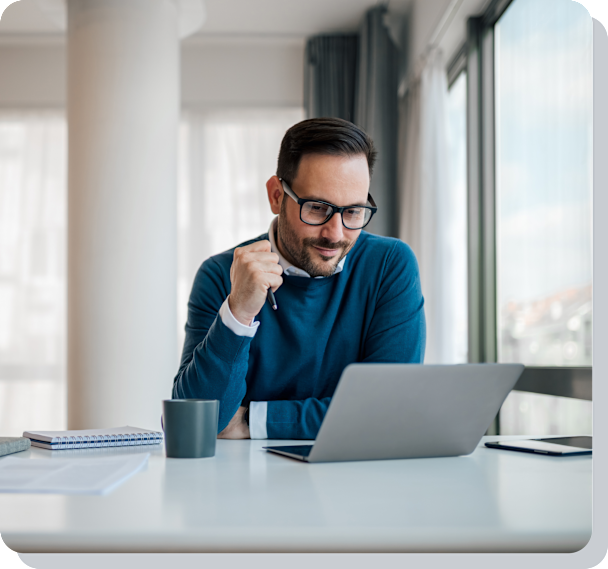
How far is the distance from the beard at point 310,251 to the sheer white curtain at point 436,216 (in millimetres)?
1944

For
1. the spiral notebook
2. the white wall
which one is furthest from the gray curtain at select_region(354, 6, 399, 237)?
the spiral notebook

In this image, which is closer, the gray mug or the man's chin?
the gray mug

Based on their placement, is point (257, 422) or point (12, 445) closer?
point (12, 445)

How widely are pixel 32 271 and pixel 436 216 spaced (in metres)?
2.67

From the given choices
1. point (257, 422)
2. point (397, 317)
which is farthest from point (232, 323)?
point (397, 317)

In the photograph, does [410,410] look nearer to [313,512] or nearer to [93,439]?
[313,512]

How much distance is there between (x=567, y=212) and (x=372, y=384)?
68.7 inches

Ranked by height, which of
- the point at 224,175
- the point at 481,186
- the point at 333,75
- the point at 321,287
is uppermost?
the point at 333,75

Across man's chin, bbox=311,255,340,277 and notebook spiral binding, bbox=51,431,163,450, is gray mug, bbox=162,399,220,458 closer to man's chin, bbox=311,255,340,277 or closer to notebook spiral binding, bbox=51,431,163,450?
notebook spiral binding, bbox=51,431,163,450

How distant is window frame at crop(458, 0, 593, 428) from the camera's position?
120 inches

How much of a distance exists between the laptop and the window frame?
7.27ft

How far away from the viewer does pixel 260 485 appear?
0.73 metres

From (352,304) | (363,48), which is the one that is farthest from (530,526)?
(363,48)

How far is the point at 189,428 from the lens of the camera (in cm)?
93
